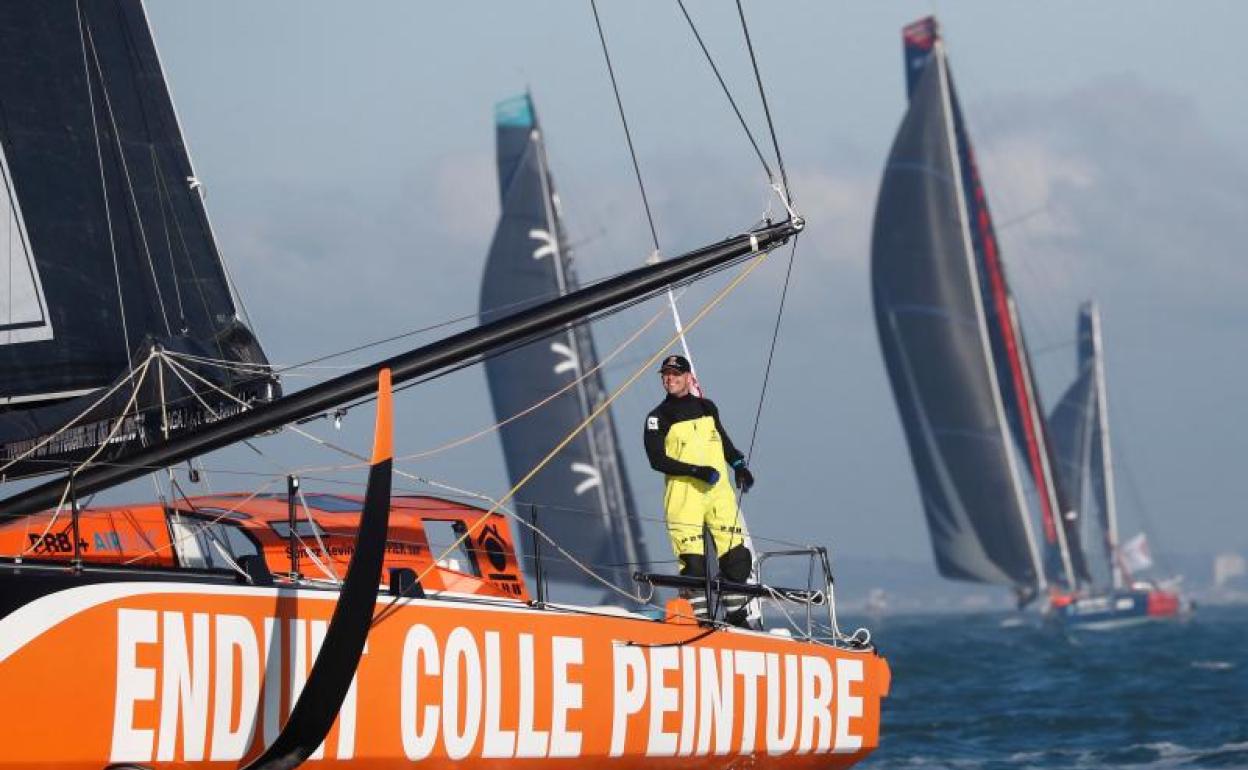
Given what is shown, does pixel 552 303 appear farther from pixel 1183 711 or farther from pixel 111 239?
pixel 1183 711

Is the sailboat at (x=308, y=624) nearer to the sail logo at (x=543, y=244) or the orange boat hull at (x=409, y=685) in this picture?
the orange boat hull at (x=409, y=685)

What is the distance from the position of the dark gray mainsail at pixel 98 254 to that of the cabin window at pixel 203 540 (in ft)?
1.28

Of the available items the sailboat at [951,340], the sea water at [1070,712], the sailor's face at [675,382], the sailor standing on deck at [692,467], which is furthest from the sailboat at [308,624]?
the sailboat at [951,340]

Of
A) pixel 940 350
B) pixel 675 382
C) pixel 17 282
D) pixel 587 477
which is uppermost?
pixel 940 350

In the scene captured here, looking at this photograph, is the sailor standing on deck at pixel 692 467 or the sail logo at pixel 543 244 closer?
the sailor standing on deck at pixel 692 467

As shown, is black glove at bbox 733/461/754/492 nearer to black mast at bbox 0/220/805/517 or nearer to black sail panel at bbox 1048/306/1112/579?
black mast at bbox 0/220/805/517

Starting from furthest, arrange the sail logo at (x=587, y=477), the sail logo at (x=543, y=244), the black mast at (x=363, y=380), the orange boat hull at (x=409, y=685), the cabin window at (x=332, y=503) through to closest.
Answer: the sail logo at (x=543, y=244)
the sail logo at (x=587, y=477)
the cabin window at (x=332, y=503)
the black mast at (x=363, y=380)
the orange boat hull at (x=409, y=685)

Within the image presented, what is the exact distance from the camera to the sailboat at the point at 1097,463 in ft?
192

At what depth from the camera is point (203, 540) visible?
310 inches

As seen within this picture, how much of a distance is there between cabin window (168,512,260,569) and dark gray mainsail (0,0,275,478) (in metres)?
0.39

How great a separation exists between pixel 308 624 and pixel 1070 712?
40.2 ft

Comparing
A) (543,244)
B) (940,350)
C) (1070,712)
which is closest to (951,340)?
(940,350)

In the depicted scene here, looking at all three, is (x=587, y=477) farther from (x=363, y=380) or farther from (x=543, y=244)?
(x=363, y=380)

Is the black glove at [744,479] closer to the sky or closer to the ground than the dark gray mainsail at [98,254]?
closer to the ground
